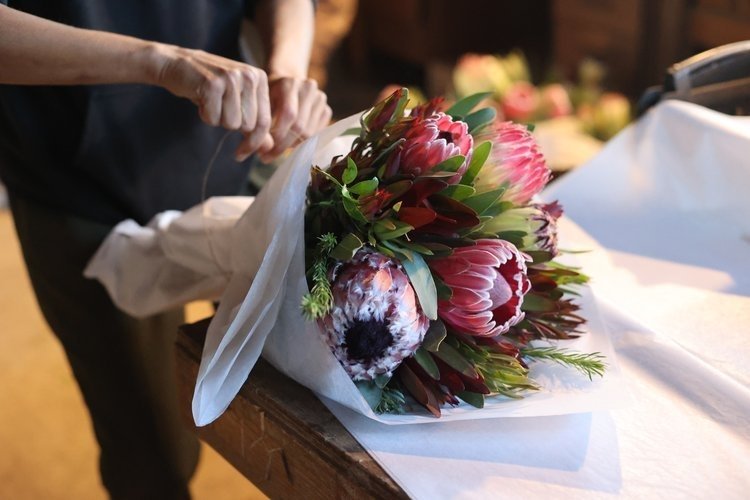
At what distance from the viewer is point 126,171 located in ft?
3.90

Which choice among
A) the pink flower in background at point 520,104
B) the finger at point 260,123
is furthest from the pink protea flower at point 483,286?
the pink flower in background at point 520,104

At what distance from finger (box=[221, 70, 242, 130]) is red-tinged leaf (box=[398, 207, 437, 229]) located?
24cm

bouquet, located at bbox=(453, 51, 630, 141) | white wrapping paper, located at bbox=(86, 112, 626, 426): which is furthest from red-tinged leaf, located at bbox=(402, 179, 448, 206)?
bouquet, located at bbox=(453, 51, 630, 141)

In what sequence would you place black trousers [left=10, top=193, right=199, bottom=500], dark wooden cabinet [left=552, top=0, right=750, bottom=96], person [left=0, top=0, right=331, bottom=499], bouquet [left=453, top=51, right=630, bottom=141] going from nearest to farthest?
1. person [left=0, top=0, right=331, bottom=499]
2. black trousers [left=10, top=193, right=199, bottom=500]
3. bouquet [left=453, top=51, right=630, bottom=141]
4. dark wooden cabinet [left=552, top=0, right=750, bottom=96]

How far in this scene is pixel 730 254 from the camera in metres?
1.06

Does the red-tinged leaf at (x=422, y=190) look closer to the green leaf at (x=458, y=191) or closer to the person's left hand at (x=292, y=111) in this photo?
the green leaf at (x=458, y=191)

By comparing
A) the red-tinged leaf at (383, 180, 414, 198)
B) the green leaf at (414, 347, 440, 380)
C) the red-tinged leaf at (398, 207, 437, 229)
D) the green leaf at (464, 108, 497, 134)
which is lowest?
the green leaf at (414, 347, 440, 380)

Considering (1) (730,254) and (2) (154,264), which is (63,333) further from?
(1) (730,254)

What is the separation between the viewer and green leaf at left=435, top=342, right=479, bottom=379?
0.75m

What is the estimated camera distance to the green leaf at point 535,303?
819 millimetres

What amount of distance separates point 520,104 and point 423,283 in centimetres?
149

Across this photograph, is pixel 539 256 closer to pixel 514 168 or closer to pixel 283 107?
pixel 514 168

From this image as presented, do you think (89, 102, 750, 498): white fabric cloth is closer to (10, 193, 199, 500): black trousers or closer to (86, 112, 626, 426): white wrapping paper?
(86, 112, 626, 426): white wrapping paper

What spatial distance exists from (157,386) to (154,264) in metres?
0.29
